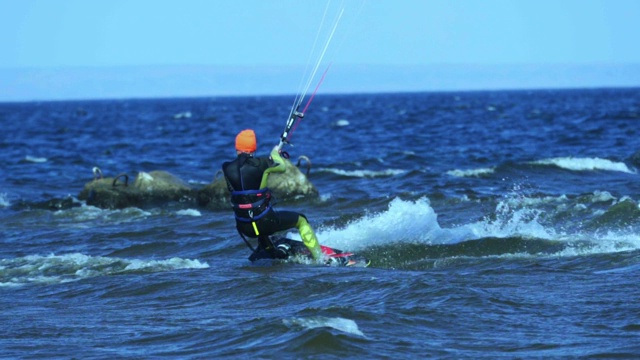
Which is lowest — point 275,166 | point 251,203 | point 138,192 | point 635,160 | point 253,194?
point 138,192

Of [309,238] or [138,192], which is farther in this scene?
[138,192]

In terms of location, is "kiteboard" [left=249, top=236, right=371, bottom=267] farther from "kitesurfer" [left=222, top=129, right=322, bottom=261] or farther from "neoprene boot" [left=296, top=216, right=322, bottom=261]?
"kitesurfer" [left=222, top=129, right=322, bottom=261]

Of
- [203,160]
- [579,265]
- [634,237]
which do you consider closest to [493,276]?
[579,265]

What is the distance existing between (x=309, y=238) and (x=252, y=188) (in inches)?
42.3

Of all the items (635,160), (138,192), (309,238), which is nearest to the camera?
(309,238)

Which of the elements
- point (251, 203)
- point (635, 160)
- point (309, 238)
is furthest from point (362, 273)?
point (635, 160)

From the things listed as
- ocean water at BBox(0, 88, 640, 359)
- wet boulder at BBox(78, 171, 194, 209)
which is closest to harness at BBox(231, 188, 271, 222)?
ocean water at BBox(0, 88, 640, 359)

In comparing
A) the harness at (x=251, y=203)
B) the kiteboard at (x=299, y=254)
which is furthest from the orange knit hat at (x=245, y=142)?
the kiteboard at (x=299, y=254)

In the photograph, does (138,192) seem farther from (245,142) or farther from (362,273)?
(362,273)

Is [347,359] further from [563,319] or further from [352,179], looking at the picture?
[352,179]

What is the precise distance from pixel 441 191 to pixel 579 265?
10199 mm

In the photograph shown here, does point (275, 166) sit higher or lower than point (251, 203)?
higher

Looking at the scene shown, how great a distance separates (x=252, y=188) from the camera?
12.1 m

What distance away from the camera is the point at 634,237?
13.4 meters
